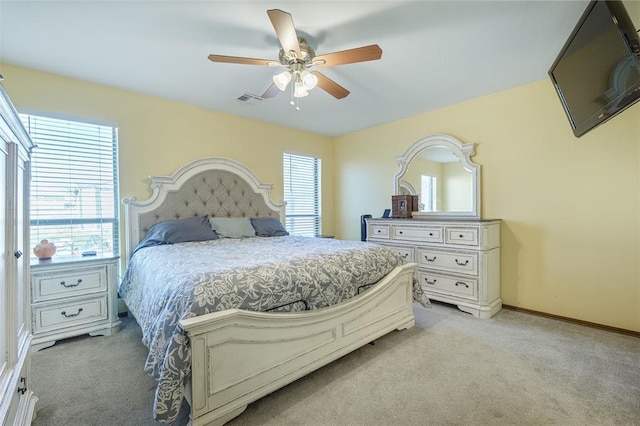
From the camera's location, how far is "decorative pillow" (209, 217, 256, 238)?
131 inches

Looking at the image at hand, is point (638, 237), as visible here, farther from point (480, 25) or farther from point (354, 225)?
point (354, 225)

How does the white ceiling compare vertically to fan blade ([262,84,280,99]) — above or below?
above

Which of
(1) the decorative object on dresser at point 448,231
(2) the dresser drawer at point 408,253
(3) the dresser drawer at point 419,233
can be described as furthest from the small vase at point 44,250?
(3) the dresser drawer at point 419,233

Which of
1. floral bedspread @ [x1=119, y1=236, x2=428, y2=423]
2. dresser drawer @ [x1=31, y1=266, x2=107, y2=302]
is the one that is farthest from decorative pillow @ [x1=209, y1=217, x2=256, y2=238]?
dresser drawer @ [x1=31, y1=266, x2=107, y2=302]

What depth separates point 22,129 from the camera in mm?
1413

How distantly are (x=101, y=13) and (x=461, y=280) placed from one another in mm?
3892

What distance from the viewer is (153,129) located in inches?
131

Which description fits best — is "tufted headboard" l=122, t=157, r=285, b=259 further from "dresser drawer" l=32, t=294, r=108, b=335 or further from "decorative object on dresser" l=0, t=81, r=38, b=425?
"decorative object on dresser" l=0, t=81, r=38, b=425

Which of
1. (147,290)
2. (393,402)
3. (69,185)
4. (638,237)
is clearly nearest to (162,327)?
(147,290)

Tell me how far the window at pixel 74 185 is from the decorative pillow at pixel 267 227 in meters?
1.52

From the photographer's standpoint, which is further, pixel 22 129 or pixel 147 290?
pixel 147 290

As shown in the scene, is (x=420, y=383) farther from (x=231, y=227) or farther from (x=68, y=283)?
(x=68, y=283)

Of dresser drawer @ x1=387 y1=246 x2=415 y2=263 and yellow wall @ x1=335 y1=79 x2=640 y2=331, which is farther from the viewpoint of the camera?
dresser drawer @ x1=387 y1=246 x2=415 y2=263

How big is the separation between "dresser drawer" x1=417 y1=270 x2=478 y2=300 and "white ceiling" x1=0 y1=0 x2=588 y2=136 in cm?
212
